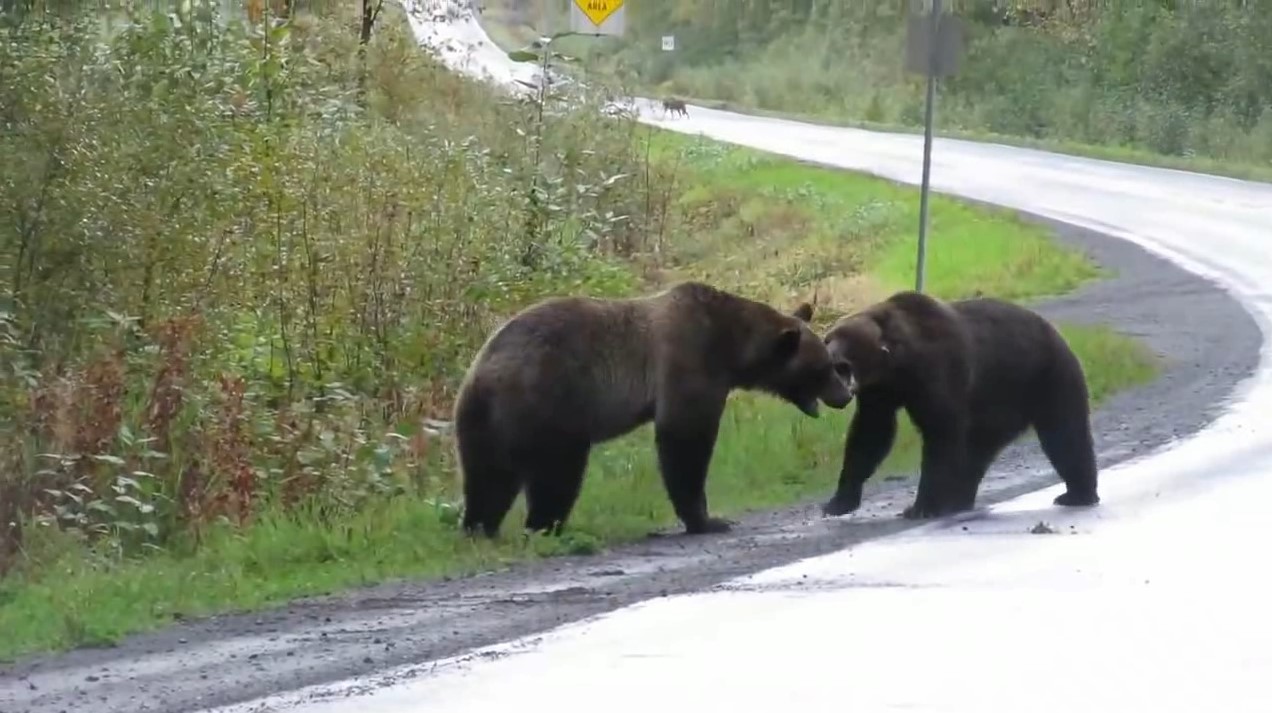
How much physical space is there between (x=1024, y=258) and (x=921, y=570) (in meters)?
16.5

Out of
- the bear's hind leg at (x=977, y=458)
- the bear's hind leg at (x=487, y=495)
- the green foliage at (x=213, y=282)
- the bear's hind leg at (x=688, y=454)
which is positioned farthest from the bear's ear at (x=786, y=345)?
the green foliage at (x=213, y=282)

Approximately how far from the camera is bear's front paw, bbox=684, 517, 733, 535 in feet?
37.8

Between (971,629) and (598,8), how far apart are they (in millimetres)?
27464

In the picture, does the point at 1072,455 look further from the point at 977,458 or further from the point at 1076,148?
the point at 1076,148

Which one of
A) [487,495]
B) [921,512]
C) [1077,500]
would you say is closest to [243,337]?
[487,495]

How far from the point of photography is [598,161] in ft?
73.2

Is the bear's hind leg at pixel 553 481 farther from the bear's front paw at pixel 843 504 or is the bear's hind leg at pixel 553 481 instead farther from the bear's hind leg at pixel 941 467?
the bear's hind leg at pixel 941 467

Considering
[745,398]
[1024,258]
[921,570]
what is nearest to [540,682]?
[921,570]

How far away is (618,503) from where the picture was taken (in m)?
12.4

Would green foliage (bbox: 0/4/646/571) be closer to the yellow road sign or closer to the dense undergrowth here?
the dense undergrowth

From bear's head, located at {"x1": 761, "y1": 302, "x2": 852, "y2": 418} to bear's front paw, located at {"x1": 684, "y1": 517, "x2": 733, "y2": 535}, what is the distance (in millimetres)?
1091

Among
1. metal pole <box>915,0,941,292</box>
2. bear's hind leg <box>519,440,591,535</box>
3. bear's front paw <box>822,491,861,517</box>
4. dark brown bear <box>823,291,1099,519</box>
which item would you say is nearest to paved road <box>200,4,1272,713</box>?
dark brown bear <box>823,291,1099,519</box>

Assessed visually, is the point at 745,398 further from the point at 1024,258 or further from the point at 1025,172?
the point at 1025,172

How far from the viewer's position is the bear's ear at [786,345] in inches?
482
